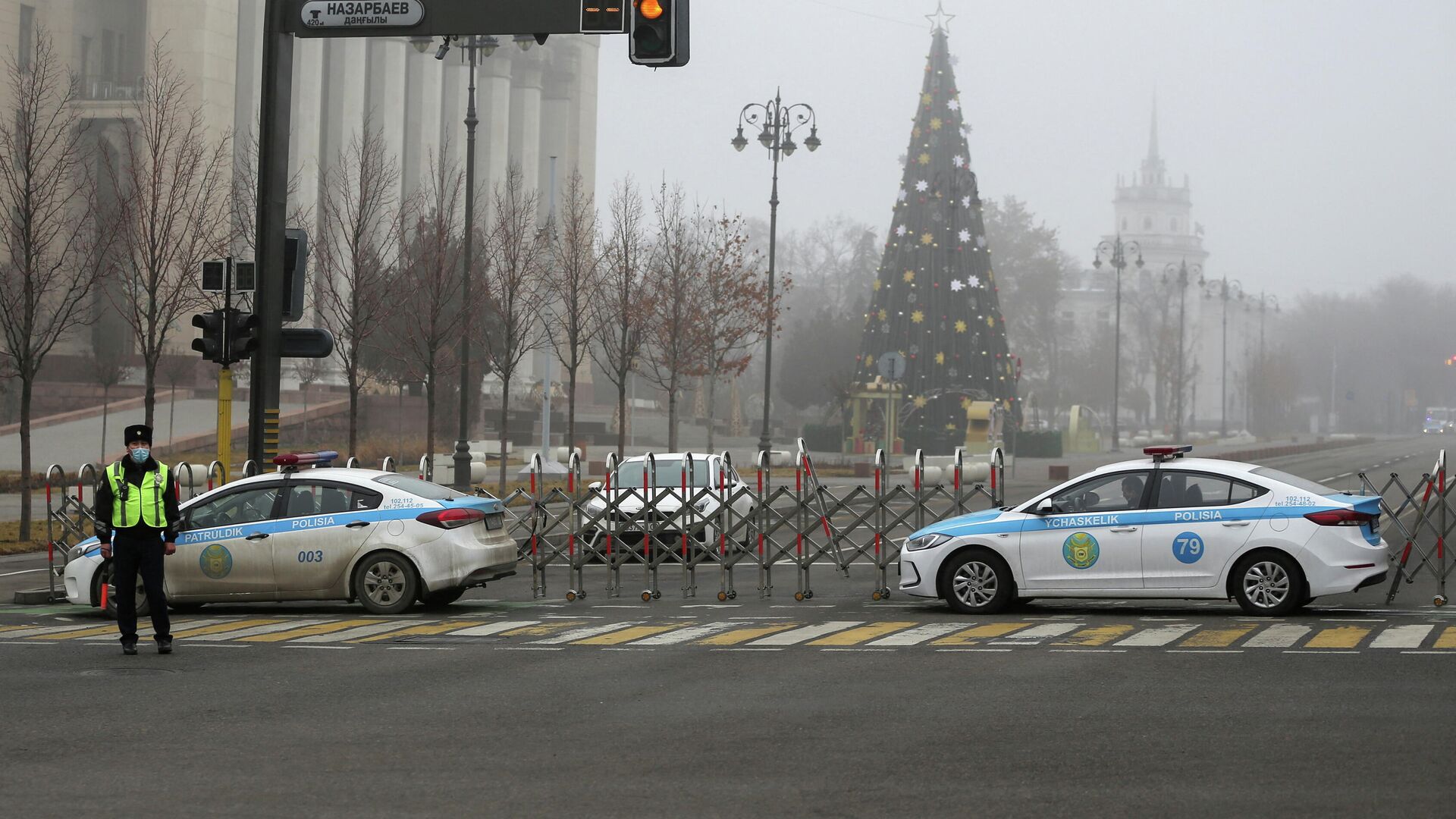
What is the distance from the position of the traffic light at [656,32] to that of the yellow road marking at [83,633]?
7019 millimetres

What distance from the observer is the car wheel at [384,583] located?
16.0 meters

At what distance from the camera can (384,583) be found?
1616cm

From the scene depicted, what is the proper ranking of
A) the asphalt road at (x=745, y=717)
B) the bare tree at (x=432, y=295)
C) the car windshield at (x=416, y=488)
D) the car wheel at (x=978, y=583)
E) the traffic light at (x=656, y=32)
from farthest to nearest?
1. the bare tree at (x=432, y=295)
2. the car windshield at (x=416, y=488)
3. the traffic light at (x=656, y=32)
4. the car wheel at (x=978, y=583)
5. the asphalt road at (x=745, y=717)

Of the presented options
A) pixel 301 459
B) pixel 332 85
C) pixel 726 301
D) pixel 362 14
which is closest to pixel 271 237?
pixel 362 14

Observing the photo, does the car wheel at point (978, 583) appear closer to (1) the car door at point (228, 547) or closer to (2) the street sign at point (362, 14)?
(1) the car door at point (228, 547)

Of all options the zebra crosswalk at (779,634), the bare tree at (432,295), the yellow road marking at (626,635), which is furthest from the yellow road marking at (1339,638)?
the bare tree at (432,295)

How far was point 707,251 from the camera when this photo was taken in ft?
160

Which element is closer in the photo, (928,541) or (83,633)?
(83,633)

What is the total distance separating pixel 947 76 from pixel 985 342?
8.61 meters

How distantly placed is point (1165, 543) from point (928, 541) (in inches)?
84.9

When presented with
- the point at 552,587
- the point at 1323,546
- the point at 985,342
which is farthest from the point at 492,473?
the point at 1323,546

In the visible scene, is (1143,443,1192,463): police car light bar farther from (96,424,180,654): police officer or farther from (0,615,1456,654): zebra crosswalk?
(96,424,180,654): police officer

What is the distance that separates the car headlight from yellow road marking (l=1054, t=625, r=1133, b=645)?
184 centimetres

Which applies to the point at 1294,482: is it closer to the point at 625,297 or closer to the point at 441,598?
the point at 441,598
